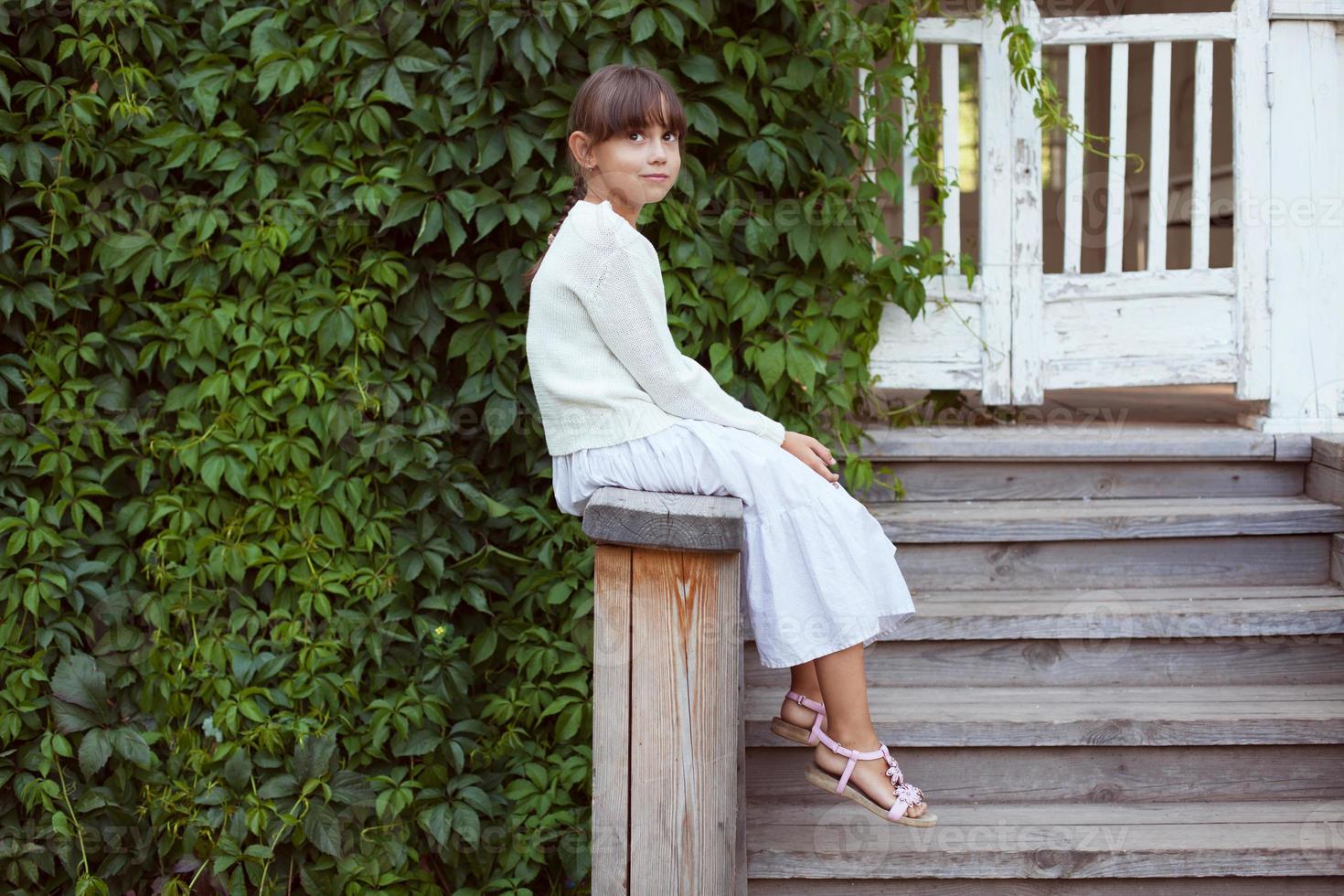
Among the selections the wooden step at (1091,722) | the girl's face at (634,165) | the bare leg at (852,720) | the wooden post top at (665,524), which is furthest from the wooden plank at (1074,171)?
the wooden post top at (665,524)

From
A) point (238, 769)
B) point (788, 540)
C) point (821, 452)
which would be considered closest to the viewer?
point (788, 540)

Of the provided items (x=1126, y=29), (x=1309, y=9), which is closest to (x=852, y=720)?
(x=1126, y=29)

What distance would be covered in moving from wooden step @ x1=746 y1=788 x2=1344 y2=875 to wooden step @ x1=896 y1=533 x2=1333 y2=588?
2.35 ft

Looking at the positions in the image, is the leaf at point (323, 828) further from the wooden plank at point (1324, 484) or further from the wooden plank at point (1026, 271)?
the wooden plank at point (1324, 484)

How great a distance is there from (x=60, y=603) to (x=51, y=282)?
80 centimetres

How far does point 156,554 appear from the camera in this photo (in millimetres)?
3000

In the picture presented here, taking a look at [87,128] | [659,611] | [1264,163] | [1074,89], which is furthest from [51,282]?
[1264,163]

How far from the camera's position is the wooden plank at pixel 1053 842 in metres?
2.53

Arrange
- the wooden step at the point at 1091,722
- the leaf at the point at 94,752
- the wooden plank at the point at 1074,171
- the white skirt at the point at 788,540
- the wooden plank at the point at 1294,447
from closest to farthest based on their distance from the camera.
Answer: the white skirt at the point at 788,540
the wooden step at the point at 1091,722
the leaf at the point at 94,752
the wooden plank at the point at 1294,447
the wooden plank at the point at 1074,171

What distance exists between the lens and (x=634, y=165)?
2109mm

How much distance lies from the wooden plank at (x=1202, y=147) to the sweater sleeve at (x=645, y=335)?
2357mm

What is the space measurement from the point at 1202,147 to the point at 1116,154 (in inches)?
13.7

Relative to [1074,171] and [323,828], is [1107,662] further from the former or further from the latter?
[323,828]

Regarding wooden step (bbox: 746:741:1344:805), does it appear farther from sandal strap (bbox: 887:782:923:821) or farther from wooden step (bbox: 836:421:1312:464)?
wooden step (bbox: 836:421:1312:464)
